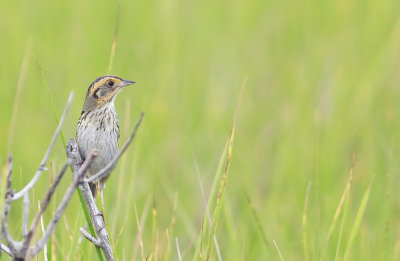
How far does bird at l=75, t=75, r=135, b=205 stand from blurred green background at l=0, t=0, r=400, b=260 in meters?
0.92

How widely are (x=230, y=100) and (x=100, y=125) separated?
12.3 ft

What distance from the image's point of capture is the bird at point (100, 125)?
4086mm

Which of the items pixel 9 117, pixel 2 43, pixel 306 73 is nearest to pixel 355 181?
pixel 306 73

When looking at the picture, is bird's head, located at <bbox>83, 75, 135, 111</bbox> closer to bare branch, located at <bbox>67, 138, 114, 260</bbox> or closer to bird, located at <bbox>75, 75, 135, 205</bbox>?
bird, located at <bbox>75, 75, 135, 205</bbox>

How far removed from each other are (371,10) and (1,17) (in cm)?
402

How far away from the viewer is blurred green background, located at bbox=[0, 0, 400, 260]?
19.3 ft

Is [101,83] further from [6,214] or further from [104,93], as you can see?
[6,214]

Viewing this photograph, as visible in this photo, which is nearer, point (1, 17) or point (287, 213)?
point (287, 213)

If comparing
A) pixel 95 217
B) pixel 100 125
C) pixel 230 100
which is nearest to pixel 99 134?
pixel 100 125

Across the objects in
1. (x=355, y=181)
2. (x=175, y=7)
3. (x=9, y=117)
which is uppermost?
(x=175, y=7)

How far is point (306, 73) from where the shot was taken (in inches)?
326

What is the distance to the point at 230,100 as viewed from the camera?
7840mm

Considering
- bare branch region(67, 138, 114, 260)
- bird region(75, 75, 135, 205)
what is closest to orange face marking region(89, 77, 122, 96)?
bird region(75, 75, 135, 205)

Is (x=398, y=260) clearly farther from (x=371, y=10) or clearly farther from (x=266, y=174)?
(x=371, y=10)
